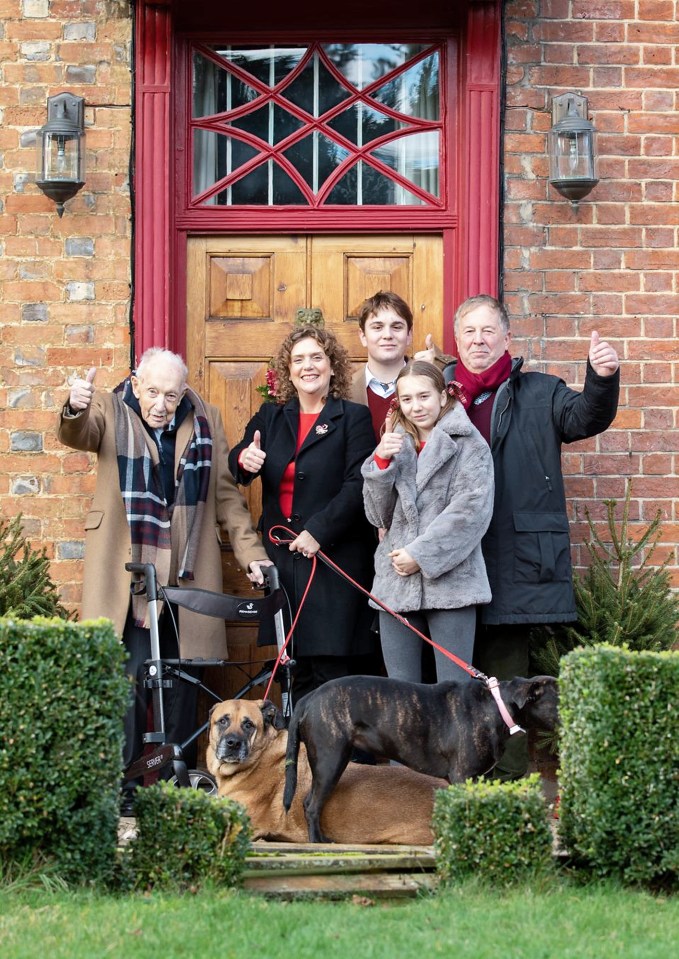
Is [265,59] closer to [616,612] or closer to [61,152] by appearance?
[61,152]

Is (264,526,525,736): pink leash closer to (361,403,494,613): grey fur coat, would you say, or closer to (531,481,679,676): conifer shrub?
(361,403,494,613): grey fur coat

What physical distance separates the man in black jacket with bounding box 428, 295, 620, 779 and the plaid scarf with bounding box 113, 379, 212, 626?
1.35m

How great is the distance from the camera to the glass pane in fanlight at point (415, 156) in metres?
7.84

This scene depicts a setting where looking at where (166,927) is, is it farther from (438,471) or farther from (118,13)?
(118,13)

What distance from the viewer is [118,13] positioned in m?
7.54

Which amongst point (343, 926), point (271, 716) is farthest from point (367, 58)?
point (343, 926)

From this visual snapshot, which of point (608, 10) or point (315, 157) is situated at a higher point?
point (608, 10)

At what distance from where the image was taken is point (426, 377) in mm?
6129

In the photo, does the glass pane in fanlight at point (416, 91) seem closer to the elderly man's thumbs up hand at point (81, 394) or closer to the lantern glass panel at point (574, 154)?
the lantern glass panel at point (574, 154)

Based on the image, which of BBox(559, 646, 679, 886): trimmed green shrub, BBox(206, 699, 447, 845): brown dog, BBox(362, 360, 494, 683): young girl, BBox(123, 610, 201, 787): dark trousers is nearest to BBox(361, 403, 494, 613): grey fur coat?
BBox(362, 360, 494, 683): young girl

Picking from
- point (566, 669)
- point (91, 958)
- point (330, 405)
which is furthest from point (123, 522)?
point (91, 958)

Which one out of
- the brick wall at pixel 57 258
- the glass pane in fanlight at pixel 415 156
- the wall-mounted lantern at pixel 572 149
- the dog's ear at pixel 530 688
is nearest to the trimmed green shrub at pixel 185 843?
the dog's ear at pixel 530 688

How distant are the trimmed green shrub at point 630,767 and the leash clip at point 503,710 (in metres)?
0.59

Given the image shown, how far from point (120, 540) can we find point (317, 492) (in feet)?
3.22
